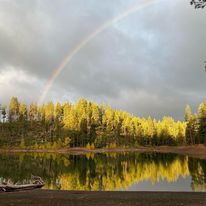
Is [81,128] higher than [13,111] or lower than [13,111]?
lower

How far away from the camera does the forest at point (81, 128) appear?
516 feet

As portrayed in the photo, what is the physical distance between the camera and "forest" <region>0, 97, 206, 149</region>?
6191 inches

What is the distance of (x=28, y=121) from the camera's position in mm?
191625

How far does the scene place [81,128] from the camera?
548ft

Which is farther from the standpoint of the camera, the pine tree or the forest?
the pine tree

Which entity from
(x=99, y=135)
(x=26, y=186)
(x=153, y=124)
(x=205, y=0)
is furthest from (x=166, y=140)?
(x=205, y=0)

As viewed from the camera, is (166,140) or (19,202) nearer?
(19,202)

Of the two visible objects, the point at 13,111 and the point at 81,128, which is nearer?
the point at 81,128

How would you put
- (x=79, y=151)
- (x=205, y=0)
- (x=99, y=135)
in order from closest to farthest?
(x=205, y=0)
(x=79, y=151)
(x=99, y=135)

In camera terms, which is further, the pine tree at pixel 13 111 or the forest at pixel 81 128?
the pine tree at pixel 13 111

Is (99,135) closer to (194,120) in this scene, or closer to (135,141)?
(135,141)

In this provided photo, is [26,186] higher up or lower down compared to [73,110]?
lower down

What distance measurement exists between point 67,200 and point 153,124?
6731 inches

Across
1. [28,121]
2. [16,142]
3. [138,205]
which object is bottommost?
[138,205]
